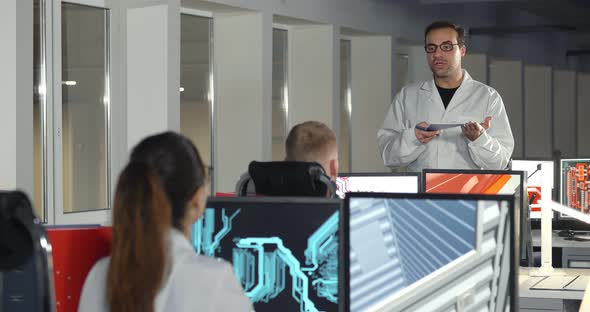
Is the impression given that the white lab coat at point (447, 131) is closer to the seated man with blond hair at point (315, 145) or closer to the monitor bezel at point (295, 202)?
the seated man with blond hair at point (315, 145)

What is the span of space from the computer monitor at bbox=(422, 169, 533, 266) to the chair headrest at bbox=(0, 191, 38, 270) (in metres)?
3.06

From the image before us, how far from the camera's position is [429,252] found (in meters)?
2.59

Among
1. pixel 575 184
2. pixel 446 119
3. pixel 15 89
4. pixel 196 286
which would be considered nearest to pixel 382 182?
pixel 446 119

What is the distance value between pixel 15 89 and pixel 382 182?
2.70m

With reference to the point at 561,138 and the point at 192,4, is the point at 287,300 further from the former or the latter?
the point at 561,138

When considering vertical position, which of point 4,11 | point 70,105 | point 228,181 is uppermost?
point 4,11

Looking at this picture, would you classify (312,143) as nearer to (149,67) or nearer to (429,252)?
(429,252)

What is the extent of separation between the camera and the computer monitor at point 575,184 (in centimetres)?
640

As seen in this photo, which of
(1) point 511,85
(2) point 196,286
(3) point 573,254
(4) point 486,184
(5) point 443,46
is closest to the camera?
(2) point 196,286

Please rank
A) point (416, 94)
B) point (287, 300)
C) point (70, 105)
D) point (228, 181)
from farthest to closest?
point (228, 181) < point (70, 105) < point (416, 94) < point (287, 300)

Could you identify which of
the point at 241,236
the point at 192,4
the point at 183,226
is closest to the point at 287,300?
the point at 241,236

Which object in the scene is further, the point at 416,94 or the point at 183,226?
the point at 416,94

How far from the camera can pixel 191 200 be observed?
83.9 inches

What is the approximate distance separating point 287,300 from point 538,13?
15247 mm
